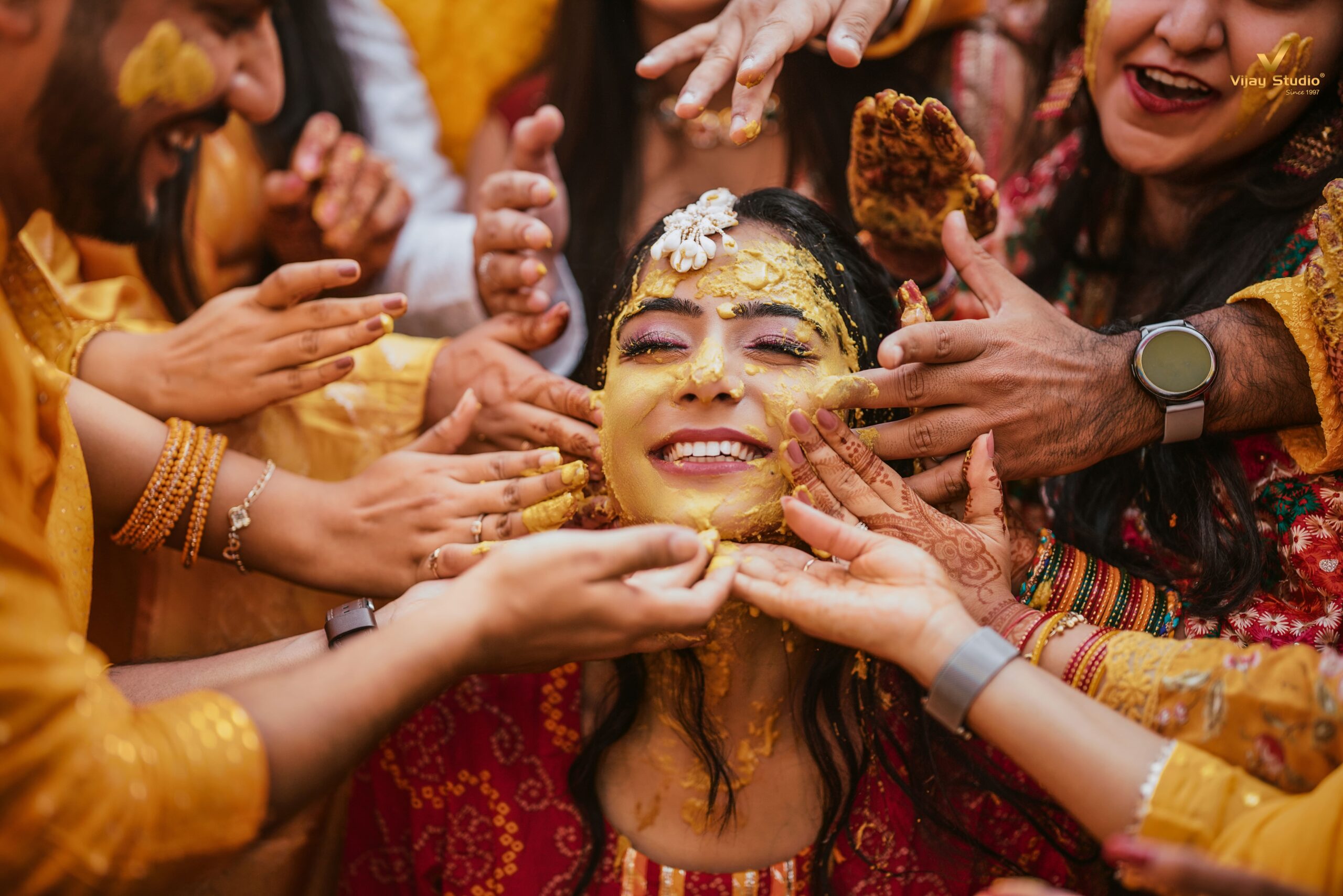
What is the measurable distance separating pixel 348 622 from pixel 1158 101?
7.11 ft

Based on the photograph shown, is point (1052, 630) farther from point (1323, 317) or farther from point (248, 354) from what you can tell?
point (248, 354)

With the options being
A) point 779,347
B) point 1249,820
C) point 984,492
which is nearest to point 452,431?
point 779,347

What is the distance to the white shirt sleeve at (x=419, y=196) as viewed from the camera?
3.23 m

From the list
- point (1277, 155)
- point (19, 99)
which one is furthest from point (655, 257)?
point (1277, 155)

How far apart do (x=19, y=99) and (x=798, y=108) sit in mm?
2090

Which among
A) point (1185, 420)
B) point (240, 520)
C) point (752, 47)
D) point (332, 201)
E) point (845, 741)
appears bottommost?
point (845, 741)

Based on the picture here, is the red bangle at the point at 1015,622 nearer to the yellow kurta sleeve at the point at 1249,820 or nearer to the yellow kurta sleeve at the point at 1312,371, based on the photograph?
the yellow kurta sleeve at the point at 1249,820

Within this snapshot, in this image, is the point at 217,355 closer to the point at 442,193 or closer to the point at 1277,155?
the point at 442,193

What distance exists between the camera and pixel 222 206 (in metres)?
3.12

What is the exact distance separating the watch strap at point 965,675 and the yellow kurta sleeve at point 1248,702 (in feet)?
0.80

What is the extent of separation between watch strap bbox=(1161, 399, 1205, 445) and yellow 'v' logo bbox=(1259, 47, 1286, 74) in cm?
79

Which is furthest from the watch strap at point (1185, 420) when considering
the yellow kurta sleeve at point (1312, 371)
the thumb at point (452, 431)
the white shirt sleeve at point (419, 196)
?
the white shirt sleeve at point (419, 196)

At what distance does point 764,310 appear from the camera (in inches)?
79.5

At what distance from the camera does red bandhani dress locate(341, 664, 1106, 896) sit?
6.72ft
